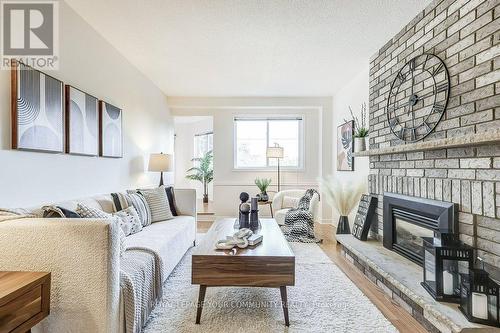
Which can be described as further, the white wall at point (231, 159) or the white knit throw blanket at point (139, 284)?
the white wall at point (231, 159)

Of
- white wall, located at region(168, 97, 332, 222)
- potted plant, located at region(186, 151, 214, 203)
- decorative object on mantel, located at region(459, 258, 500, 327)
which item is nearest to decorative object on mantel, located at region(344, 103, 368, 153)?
white wall, located at region(168, 97, 332, 222)

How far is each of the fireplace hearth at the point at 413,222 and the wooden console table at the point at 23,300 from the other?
8.21 ft

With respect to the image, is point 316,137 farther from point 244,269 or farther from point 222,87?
point 244,269

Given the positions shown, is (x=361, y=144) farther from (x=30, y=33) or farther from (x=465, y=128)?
(x=30, y=33)

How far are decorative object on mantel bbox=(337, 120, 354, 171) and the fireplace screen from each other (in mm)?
1810

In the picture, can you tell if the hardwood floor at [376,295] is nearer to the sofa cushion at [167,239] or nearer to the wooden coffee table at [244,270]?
the wooden coffee table at [244,270]

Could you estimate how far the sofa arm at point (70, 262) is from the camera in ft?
4.95

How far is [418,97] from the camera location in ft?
8.69

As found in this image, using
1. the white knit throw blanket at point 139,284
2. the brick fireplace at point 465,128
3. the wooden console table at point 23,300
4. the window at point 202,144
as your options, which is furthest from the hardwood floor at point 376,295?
the window at point 202,144

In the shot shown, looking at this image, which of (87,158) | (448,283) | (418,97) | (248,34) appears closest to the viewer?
(448,283)

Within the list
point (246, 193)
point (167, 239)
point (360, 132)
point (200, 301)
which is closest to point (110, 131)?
point (167, 239)

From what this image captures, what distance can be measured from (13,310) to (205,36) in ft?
9.24

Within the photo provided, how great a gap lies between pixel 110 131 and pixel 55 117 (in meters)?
0.97

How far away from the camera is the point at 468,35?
2.08 meters
